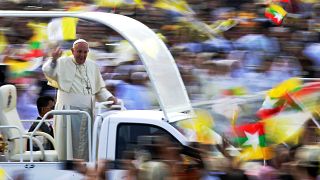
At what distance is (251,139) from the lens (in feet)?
21.7

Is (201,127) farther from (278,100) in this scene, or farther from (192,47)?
(192,47)

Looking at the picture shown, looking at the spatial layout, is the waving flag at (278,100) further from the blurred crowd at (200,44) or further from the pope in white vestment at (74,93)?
the pope in white vestment at (74,93)

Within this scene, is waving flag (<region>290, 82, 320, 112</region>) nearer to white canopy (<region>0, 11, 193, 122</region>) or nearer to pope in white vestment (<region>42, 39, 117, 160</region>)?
white canopy (<region>0, 11, 193, 122</region>)

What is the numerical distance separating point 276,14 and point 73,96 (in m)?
3.57

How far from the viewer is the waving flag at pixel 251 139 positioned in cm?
635

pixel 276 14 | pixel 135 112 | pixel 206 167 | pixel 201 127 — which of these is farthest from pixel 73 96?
pixel 276 14

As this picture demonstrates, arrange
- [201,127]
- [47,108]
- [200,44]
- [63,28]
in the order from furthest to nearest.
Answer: [200,44] → [63,28] → [47,108] → [201,127]

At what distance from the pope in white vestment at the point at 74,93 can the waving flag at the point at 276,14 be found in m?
3.04

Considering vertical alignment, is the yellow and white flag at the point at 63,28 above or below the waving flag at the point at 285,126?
above

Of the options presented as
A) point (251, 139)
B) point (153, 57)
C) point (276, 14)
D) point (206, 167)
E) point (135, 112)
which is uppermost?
point (276, 14)

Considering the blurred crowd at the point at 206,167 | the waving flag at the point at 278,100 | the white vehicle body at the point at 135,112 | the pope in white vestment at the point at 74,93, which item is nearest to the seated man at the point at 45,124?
the pope in white vestment at the point at 74,93

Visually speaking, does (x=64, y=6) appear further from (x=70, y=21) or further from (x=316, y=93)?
(x=316, y=93)

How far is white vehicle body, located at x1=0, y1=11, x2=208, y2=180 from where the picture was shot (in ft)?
21.4

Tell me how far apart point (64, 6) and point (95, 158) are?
5421 millimetres
